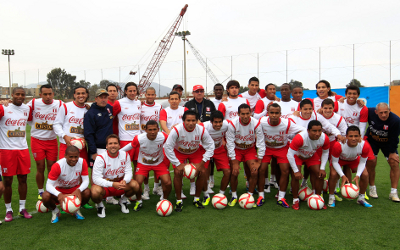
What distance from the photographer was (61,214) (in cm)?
451

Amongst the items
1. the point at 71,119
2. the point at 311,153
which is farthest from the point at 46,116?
the point at 311,153

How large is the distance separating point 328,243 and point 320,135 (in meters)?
1.75

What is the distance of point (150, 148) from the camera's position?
4.84 metres

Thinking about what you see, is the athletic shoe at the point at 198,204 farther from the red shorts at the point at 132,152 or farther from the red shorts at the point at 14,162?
the red shorts at the point at 14,162

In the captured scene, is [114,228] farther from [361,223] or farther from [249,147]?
[361,223]

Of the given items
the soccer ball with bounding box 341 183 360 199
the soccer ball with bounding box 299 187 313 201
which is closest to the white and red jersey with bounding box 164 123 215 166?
the soccer ball with bounding box 299 187 313 201

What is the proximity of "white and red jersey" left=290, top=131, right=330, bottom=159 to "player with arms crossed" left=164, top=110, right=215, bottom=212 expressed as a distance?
4.48 feet

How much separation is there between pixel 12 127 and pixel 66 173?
1222 mm

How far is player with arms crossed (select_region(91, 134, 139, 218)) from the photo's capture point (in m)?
4.39

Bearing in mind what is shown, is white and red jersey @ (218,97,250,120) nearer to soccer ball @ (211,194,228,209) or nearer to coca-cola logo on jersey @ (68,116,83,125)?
soccer ball @ (211,194,228,209)

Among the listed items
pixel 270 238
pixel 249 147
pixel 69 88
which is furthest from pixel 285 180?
pixel 69 88

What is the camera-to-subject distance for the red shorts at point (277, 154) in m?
5.08

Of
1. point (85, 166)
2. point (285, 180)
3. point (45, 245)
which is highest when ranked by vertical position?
point (85, 166)

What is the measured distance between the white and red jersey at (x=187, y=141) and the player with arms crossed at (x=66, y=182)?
1329mm
